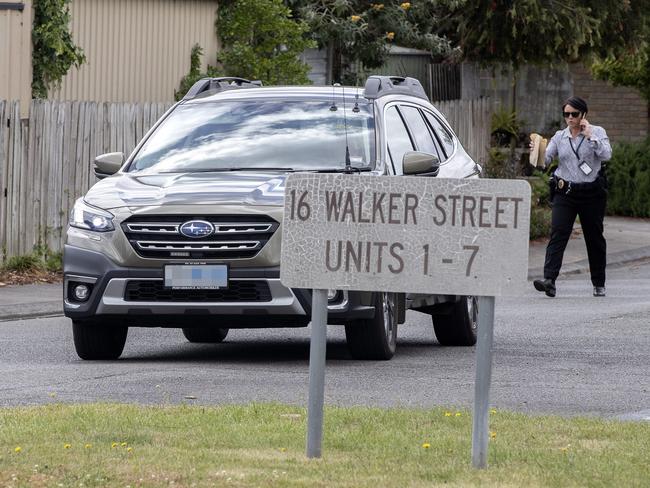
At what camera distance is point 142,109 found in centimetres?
1942

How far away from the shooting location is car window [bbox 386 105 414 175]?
11914 mm

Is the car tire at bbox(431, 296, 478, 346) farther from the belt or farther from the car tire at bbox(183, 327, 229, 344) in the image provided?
the belt

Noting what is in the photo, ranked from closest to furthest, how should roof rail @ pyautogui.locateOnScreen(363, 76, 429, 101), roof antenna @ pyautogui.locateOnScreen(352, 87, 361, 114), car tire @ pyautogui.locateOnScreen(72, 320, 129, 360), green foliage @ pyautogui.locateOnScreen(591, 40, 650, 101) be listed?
car tire @ pyautogui.locateOnScreen(72, 320, 129, 360) < roof antenna @ pyautogui.locateOnScreen(352, 87, 361, 114) < roof rail @ pyautogui.locateOnScreen(363, 76, 429, 101) < green foliage @ pyautogui.locateOnScreen(591, 40, 650, 101)

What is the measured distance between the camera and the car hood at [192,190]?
35.4 ft

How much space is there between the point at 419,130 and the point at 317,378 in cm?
600

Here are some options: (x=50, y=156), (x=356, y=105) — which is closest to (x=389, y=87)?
(x=356, y=105)

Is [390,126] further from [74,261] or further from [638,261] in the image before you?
[638,261]

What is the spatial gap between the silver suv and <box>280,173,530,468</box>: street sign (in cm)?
363

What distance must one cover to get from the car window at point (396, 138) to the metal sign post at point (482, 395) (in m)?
5.11

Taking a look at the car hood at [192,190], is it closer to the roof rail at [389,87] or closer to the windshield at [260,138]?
the windshield at [260,138]

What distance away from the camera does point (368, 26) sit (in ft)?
80.8

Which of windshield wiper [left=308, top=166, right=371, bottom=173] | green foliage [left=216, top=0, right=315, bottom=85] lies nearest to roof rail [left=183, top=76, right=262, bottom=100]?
windshield wiper [left=308, top=166, right=371, bottom=173]

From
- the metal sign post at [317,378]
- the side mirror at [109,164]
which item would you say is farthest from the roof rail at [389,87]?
the metal sign post at [317,378]

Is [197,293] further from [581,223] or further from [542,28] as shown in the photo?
[542,28]
